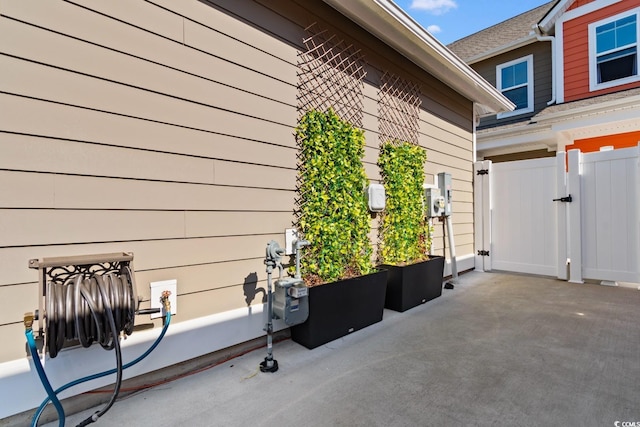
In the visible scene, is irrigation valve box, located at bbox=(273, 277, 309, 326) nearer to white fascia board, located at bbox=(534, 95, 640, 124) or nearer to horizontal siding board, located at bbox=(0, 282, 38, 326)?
horizontal siding board, located at bbox=(0, 282, 38, 326)

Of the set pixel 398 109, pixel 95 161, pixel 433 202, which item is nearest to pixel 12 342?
pixel 95 161

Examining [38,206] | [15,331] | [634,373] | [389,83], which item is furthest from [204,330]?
[389,83]

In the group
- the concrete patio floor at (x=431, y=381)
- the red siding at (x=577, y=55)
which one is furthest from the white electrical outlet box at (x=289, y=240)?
the red siding at (x=577, y=55)

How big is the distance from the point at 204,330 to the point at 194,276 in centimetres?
36

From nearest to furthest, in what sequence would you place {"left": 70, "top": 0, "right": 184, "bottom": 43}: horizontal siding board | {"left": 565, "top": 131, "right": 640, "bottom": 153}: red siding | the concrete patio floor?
the concrete patio floor
{"left": 70, "top": 0, "right": 184, "bottom": 43}: horizontal siding board
{"left": 565, "top": 131, "right": 640, "bottom": 153}: red siding

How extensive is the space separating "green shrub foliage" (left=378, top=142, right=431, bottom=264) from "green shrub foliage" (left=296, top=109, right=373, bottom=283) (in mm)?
585

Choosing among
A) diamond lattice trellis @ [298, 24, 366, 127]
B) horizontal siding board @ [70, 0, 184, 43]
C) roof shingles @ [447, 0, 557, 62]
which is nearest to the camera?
horizontal siding board @ [70, 0, 184, 43]

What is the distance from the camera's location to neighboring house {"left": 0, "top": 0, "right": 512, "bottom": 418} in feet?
4.89

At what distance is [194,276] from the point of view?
203cm

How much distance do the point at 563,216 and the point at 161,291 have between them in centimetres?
486

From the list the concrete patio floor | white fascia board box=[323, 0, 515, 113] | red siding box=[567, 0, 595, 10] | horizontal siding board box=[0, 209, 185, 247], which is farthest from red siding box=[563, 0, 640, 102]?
horizontal siding board box=[0, 209, 185, 247]

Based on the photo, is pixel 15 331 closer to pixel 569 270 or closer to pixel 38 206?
pixel 38 206

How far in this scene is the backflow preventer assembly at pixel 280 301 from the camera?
2.06 m

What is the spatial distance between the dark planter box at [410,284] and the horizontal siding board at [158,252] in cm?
140
